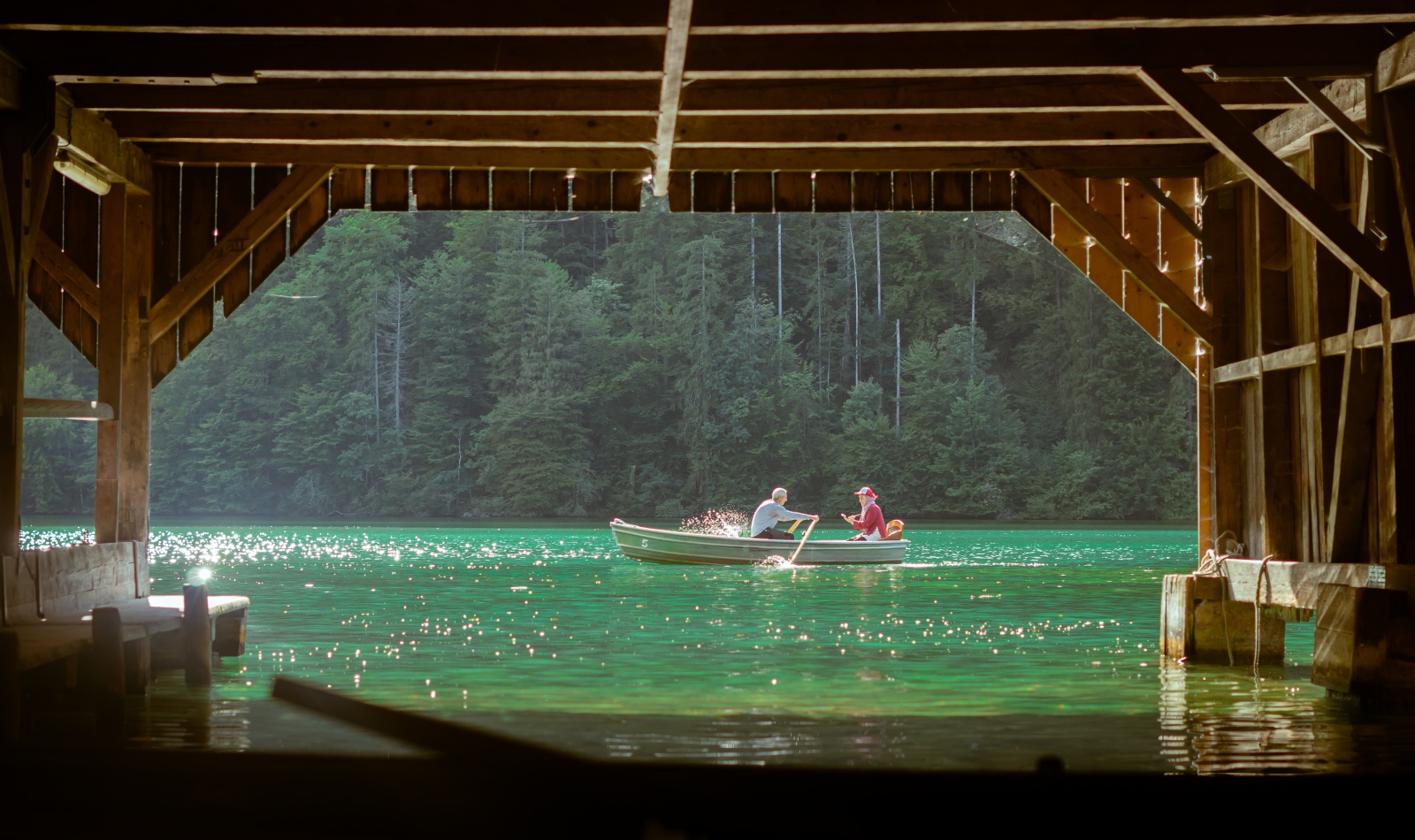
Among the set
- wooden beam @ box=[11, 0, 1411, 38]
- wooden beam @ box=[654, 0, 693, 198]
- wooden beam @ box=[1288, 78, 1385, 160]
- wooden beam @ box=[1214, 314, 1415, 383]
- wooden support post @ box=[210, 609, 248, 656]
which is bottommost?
wooden support post @ box=[210, 609, 248, 656]

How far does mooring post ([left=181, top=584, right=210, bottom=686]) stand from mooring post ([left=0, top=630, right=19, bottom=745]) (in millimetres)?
2758

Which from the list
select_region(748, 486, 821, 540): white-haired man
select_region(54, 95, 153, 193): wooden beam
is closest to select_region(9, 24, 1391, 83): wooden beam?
select_region(54, 95, 153, 193): wooden beam

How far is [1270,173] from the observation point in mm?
7773

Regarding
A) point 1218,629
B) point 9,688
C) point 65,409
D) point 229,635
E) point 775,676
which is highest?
point 65,409

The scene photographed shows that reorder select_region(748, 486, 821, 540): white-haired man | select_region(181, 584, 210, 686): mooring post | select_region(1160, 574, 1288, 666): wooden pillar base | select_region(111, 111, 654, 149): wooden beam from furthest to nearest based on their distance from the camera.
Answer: select_region(748, 486, 821, 540): white-haired man < select_region(1160, 574, 1288, 666): wooden pillar base < select_region(111, 111, 654, 149): wooden beam < select_region(181, 584, 210, 686): mooring post

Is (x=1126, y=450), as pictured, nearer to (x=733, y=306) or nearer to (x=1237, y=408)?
(x=733, y=306)

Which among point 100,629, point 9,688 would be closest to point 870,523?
point 100,629

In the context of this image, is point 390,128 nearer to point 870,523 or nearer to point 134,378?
point 134,378

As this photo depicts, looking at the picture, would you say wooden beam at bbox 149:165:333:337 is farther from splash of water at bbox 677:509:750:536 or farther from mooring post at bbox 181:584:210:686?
splash of water at bbox 677:509:750:536

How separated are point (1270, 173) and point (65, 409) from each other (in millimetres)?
7245

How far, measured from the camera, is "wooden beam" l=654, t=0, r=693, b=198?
6.72m

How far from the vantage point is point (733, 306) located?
5506cm

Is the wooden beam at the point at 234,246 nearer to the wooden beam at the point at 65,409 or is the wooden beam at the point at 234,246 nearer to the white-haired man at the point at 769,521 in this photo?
the wooden beam at the point at 65,409

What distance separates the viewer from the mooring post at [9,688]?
572cm
